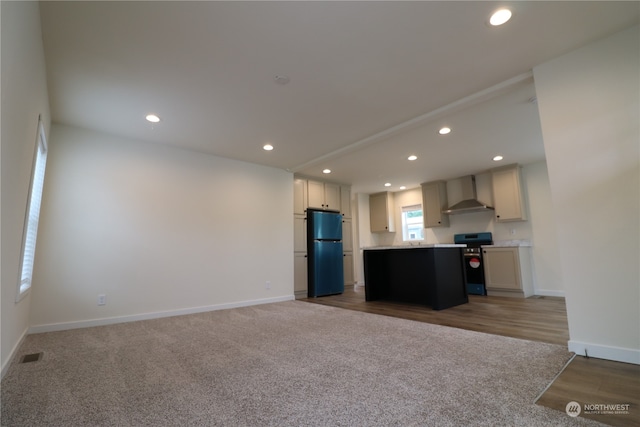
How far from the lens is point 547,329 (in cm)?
279

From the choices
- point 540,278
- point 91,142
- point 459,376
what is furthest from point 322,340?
point 540,278

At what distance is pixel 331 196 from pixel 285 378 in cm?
469

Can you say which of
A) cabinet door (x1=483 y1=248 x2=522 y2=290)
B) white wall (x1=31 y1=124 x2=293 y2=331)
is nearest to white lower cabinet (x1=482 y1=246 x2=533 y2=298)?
cabinet door (x1=483 y1=248 x2=522 y2=290)

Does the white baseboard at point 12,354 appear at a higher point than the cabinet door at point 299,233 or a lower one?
lower

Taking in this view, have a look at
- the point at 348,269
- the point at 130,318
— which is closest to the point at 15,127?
the point at 130,318

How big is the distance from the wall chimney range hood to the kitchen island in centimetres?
158

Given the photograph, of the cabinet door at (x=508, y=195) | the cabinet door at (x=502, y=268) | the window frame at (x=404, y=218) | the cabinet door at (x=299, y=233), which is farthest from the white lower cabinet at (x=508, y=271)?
the cabinet door at (x=299, y=233)

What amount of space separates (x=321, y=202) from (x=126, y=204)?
3.48 m

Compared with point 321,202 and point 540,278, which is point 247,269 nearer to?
point 321,202

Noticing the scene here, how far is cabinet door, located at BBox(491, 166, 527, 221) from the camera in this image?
17.2ft

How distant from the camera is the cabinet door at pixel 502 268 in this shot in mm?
5004

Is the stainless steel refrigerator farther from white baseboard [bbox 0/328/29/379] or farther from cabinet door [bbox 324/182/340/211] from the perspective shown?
white baseboard [bbox 0/328/29/379]

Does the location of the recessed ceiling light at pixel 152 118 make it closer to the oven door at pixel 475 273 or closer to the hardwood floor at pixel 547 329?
the hardwood floor at pixel 547 329

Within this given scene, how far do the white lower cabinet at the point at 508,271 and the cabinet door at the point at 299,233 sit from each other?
3.53 m
